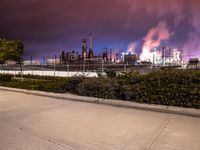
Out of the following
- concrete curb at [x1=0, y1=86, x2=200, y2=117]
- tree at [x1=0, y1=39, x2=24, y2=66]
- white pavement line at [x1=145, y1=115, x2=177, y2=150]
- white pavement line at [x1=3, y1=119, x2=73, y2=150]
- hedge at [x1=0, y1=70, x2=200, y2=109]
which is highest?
tree at [x1=0, y1=39, x2=24, y2=66]

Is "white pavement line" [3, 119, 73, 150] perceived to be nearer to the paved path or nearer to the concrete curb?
the paved path

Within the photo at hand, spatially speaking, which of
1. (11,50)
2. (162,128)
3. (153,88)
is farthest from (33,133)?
(11,50)

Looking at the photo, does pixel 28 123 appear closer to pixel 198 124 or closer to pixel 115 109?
pixel 115 109

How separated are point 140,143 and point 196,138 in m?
1.18

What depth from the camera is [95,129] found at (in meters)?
5.19

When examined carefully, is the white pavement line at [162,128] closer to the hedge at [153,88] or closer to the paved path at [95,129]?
the paved path at [95,129]

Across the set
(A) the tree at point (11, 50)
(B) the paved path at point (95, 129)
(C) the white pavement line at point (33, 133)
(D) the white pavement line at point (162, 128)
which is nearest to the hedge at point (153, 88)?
(B) the paved path at point (95, 129)

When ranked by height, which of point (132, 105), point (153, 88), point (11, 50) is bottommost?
point (132, 105)

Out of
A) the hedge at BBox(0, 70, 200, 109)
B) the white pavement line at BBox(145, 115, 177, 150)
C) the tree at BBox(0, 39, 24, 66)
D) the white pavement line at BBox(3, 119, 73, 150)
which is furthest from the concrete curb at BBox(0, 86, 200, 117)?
the tree at BBox(0, 39, 24, 66)

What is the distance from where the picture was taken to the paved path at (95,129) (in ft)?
13.8

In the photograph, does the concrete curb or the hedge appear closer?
the concrete curb

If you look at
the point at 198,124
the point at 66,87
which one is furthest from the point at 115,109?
the point at 66,87

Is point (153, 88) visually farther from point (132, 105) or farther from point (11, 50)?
point (11, 50)

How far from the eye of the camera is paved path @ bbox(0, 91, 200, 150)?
4.21 metres
